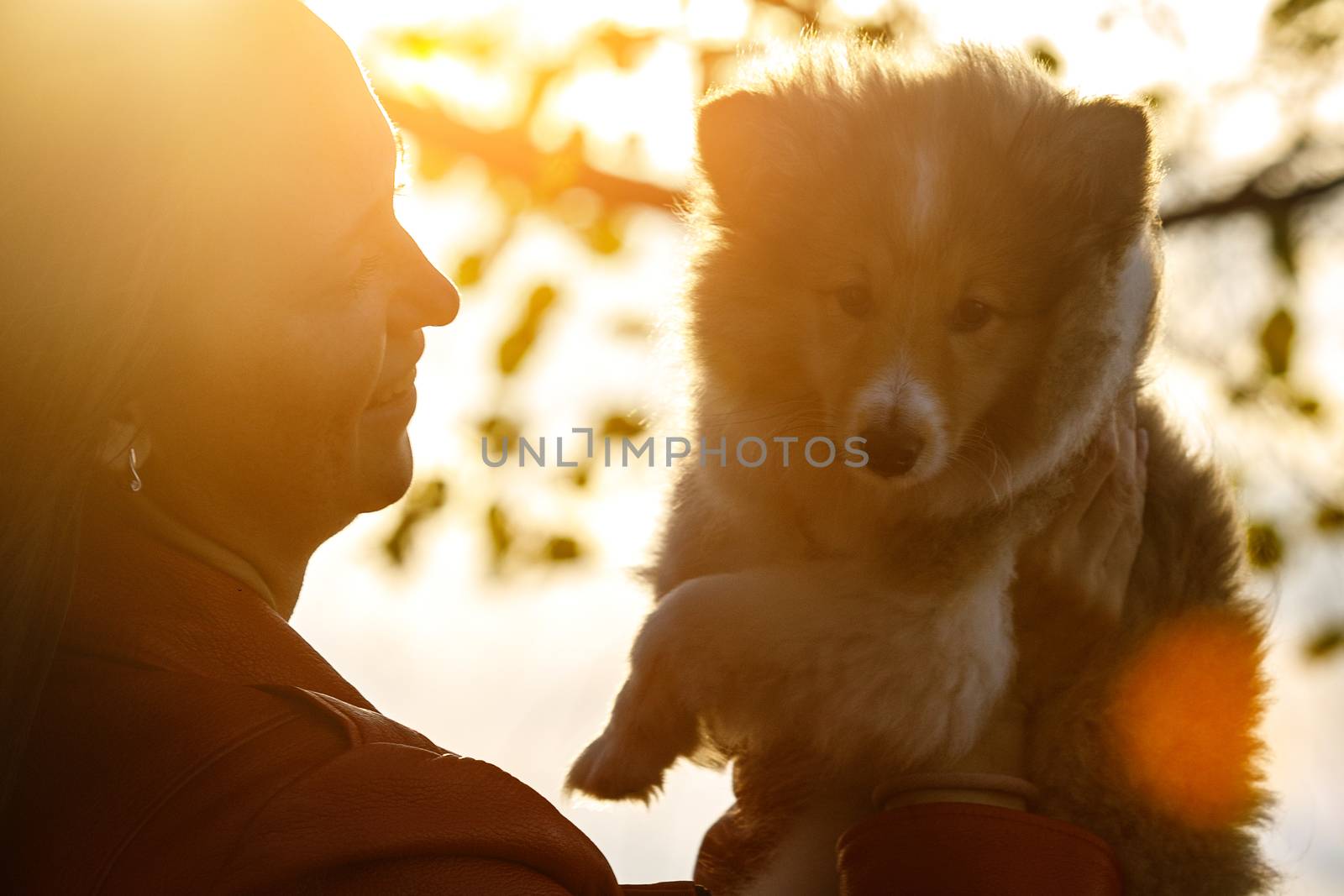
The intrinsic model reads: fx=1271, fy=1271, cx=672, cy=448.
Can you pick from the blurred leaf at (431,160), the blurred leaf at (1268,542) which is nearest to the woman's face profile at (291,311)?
the blurred leaf at (431,160)

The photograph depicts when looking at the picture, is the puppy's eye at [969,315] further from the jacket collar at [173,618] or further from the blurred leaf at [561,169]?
the blurred leaf at [561,169]

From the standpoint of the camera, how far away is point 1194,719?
3066 mm

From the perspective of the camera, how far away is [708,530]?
11.7 feet

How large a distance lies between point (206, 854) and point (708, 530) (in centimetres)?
207

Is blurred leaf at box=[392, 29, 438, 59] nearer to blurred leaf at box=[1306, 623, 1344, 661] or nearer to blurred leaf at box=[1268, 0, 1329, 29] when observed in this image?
blurred leaf at box=[1268, 0, 1329, 29]

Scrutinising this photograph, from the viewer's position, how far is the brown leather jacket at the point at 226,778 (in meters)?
1.66

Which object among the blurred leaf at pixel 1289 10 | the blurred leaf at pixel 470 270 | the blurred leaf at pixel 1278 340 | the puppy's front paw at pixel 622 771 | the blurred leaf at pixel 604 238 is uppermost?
the blurred leaf at pixel 1289 10

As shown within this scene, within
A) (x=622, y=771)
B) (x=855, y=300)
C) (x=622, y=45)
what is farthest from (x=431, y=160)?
(x=622, y=771)

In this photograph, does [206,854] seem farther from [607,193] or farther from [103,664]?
[607,193]

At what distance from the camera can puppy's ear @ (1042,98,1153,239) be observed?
10.4ft

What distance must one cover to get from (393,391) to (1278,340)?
380 cm

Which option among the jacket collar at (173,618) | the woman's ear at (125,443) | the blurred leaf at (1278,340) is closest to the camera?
the jacket collar at (173,618)

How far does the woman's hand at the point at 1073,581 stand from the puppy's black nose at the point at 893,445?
42cm

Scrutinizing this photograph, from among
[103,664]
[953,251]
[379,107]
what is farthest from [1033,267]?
[103,664]
